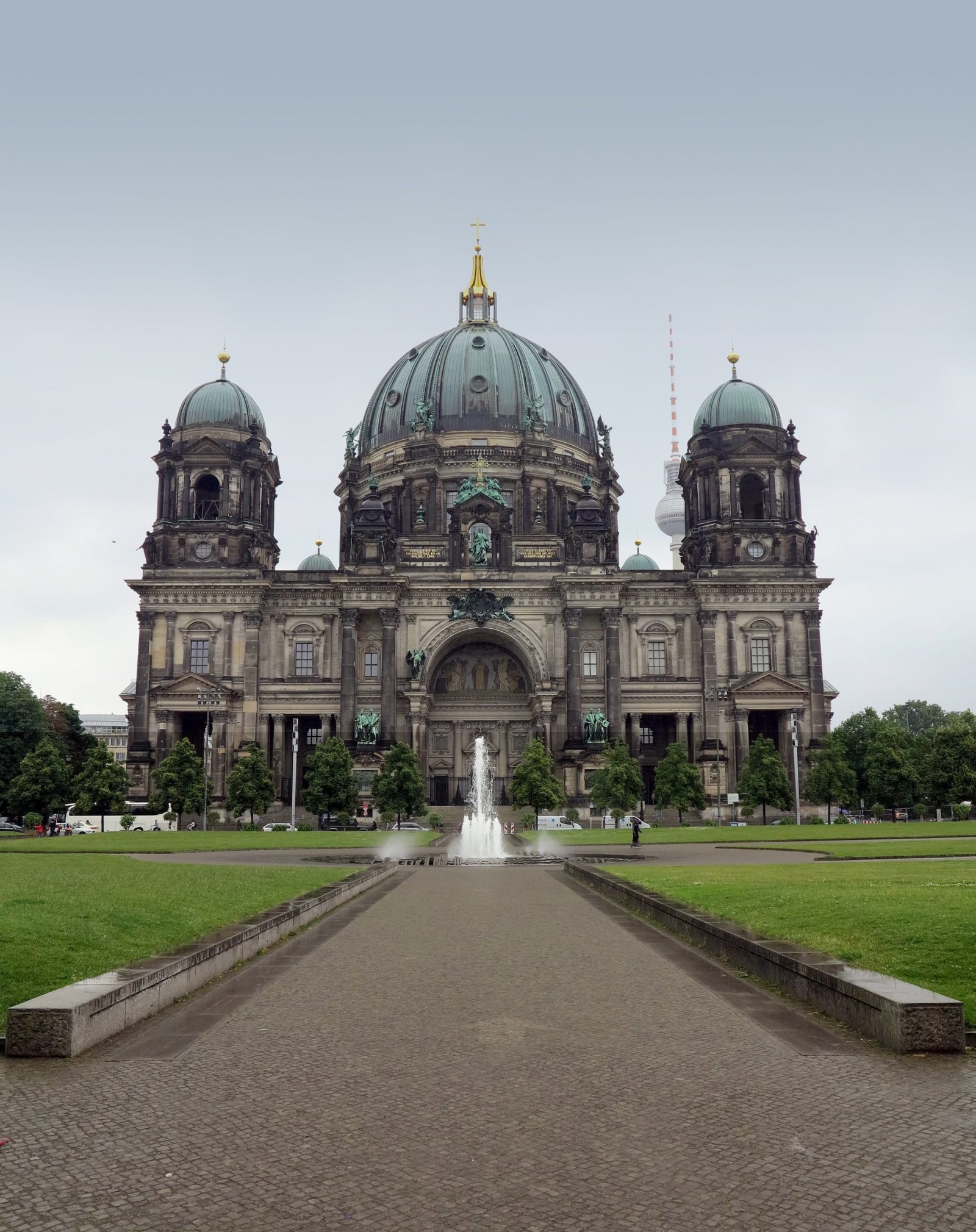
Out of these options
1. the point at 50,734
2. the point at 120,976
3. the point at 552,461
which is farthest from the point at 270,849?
the point at 552,461

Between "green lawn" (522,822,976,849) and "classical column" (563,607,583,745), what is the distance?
738 inches

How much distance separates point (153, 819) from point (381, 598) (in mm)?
23503

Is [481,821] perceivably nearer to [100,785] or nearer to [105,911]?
[100,785]

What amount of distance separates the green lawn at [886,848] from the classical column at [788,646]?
36.9 meters

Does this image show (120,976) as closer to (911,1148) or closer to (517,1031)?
(517,1031)

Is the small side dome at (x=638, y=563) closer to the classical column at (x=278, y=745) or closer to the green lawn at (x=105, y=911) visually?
the classical column at (x=278, y=745)

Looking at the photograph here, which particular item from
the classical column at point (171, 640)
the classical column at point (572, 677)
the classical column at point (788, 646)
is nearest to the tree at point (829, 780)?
the classical column at point (788, 646)

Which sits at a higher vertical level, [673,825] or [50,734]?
[50,734]

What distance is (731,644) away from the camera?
83.5 m

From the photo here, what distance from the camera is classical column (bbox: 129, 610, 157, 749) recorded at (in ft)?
263

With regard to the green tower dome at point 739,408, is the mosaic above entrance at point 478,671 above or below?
below

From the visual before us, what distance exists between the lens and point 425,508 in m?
93.6

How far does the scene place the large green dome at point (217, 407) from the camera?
8644 cm

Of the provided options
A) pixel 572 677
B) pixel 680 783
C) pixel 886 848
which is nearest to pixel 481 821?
pixel 680 783
